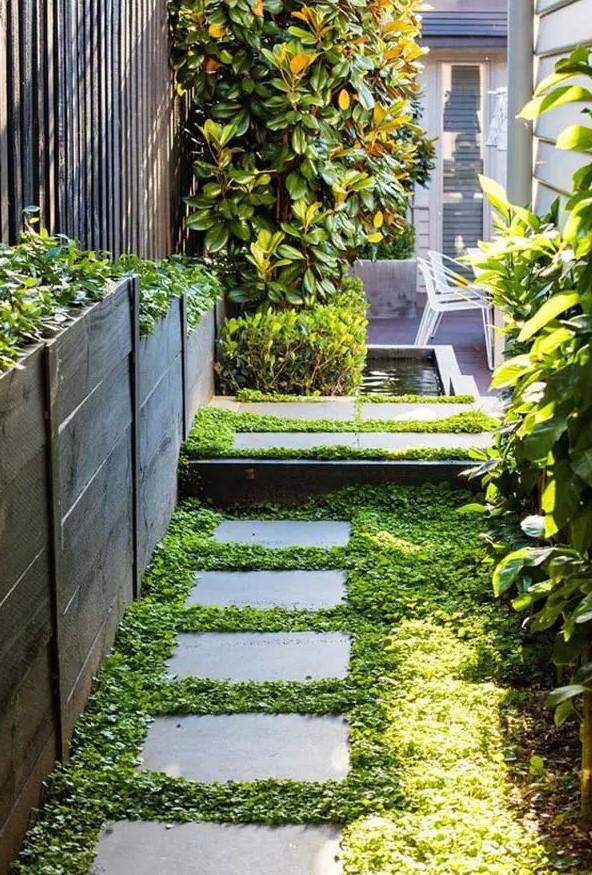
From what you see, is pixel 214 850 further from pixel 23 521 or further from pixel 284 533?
pixel 284 533

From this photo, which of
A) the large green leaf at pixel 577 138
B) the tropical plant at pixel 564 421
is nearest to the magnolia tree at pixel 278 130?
the tropical plant at pixel 564 421

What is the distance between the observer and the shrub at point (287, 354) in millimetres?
8250

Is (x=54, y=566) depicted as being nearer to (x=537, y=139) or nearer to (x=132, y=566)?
(x=132, y=566)

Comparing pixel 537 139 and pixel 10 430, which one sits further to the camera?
pixel 537 139

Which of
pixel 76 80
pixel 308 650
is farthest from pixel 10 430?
pixel 76 80

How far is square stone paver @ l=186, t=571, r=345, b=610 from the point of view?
16.2 ft

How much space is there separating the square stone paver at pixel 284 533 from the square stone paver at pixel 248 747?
5.97 ft

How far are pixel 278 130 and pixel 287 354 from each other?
1452mm

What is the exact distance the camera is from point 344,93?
29.0 ft

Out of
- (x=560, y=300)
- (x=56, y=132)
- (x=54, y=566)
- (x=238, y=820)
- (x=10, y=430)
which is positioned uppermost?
(x=56, y=132)

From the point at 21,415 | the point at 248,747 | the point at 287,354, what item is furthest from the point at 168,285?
the point at 21,415

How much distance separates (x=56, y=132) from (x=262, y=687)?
2.36 metres

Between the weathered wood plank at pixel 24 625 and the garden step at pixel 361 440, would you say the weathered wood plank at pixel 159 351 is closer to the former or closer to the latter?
the garden step at pixel 361 440

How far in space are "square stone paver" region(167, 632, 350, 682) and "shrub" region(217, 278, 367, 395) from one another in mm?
3798
